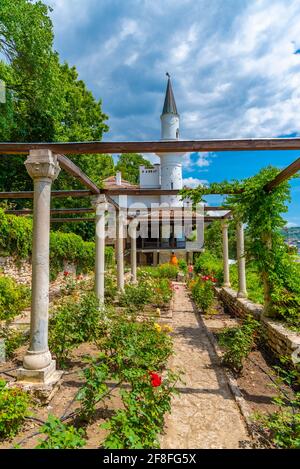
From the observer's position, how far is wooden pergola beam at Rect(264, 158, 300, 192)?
4336 millimetres

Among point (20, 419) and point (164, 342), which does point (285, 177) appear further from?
point (20, 419)

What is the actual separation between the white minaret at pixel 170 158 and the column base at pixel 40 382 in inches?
1088

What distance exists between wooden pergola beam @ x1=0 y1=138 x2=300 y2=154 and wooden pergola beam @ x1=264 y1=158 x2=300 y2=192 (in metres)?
0.49

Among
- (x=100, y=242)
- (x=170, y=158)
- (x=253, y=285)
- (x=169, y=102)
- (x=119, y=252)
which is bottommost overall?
(x=253, y=285)

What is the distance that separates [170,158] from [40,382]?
97.9 ft

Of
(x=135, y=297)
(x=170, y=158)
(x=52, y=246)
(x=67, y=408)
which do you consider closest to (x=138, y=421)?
(x=67, y=408)

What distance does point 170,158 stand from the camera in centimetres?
3120

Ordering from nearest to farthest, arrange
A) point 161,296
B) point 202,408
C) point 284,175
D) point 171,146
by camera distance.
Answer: point 202,408, point 171,146, point 284,175, point 161,296

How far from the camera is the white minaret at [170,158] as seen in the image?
31.2m

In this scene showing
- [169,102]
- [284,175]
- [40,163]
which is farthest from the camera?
[169,102]

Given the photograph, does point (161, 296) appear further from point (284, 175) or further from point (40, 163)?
point (40, 163)

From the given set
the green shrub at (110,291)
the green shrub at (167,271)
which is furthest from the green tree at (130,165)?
the green shrub at (110,291)

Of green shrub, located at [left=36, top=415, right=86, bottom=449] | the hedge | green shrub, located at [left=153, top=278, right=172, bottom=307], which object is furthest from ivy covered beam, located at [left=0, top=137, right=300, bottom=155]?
green shrub, located at [left=153, top=278, right=172, bottom=307]

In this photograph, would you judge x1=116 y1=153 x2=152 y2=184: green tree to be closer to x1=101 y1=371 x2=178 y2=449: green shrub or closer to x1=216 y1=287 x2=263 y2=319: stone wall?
x1=216 y1=287 x2=263 y2=319: stone wall
